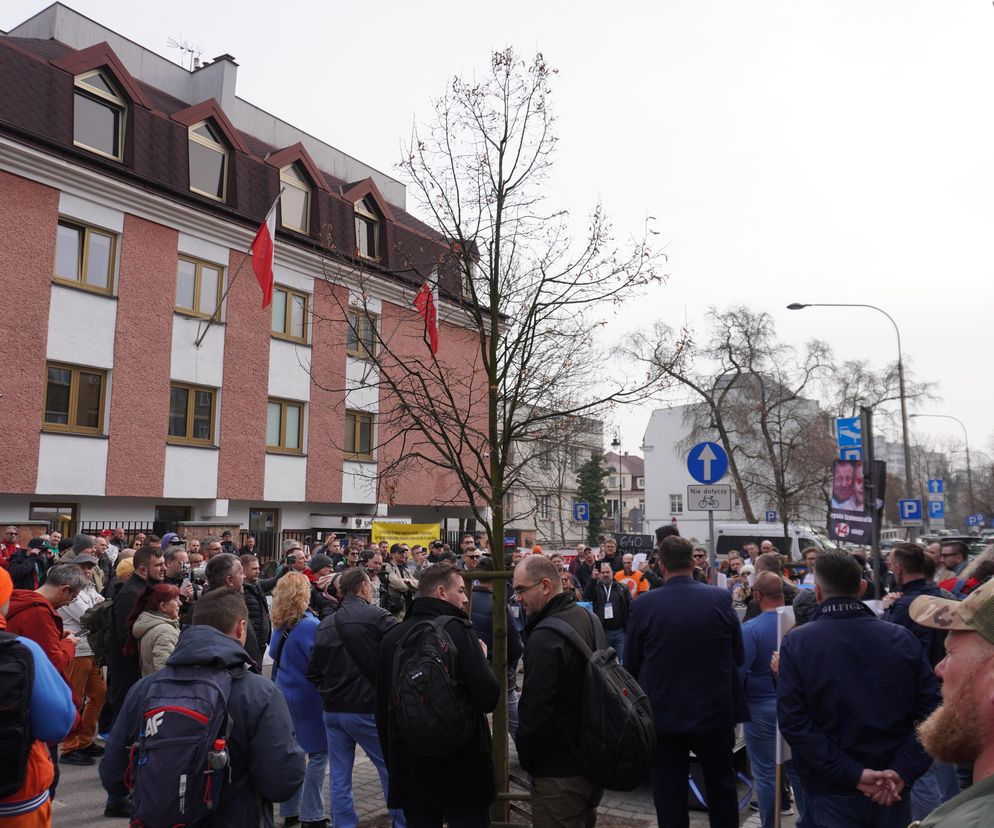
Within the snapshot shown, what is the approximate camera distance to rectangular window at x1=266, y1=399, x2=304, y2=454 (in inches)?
1030

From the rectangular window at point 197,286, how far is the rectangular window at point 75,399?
3299 mm

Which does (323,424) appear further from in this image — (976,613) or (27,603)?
(976,613)

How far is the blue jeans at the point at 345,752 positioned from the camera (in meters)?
5.89

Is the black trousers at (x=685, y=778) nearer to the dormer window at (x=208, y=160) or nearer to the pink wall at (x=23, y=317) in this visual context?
Result: the pink wall at (x=23, y=317)

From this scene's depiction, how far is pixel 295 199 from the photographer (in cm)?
2716

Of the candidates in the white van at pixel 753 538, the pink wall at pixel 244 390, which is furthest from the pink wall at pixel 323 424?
the white van at pixel 753 538

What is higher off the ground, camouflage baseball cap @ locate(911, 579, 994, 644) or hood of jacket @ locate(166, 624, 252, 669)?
camouflage baseball cap @ locate(911, 579, 994, 644)

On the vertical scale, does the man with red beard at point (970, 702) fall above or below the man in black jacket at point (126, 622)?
above

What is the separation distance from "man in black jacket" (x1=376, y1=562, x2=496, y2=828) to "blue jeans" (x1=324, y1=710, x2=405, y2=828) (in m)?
1.48

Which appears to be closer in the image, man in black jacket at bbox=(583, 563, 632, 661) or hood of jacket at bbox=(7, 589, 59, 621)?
hood of jacket at bbox=(7, 589, 59, 621)

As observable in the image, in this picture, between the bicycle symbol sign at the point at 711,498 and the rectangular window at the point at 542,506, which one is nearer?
the rectangular window at the point at 542,506

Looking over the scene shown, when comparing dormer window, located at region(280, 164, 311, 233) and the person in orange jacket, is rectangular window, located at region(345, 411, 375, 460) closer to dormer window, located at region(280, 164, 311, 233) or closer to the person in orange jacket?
dormer window, located at region(280, 164, 311, 233)

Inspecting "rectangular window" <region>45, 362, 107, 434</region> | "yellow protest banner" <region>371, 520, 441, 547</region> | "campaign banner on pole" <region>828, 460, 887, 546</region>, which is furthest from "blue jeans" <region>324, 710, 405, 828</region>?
"rectangular window" <region>45, 362, 107, 434</region>

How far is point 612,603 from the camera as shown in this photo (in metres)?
11.4
